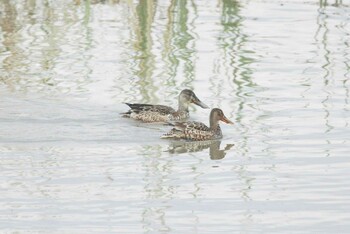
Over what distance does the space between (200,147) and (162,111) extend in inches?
43.9

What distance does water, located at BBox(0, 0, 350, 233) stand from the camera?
30.7 ft

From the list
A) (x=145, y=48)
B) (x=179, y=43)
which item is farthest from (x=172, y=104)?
(x=179, y=43)

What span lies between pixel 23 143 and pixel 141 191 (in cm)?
247

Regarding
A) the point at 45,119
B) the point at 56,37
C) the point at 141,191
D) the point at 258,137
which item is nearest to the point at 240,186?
the point at 141,191

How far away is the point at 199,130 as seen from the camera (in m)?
12.9

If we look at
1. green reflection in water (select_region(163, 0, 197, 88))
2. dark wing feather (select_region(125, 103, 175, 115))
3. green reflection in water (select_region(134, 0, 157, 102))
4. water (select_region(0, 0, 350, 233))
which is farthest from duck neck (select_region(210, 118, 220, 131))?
green reflection in water (select_region(163, 0, 197, 88))

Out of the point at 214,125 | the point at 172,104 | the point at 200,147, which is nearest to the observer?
the point at 200,147

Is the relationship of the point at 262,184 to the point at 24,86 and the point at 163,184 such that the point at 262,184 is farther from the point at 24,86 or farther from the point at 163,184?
the point at 24,86

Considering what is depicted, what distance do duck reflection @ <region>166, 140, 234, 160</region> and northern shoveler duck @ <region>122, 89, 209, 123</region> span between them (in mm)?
786

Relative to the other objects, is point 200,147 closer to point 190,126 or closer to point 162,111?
point 190,126

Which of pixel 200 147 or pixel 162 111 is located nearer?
pixel 200 147

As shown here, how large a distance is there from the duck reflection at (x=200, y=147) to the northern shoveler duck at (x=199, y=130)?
0.08 meters

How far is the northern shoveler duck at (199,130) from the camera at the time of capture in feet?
41.9

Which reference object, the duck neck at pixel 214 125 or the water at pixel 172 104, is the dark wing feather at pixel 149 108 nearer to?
the water at pixel 172 104
